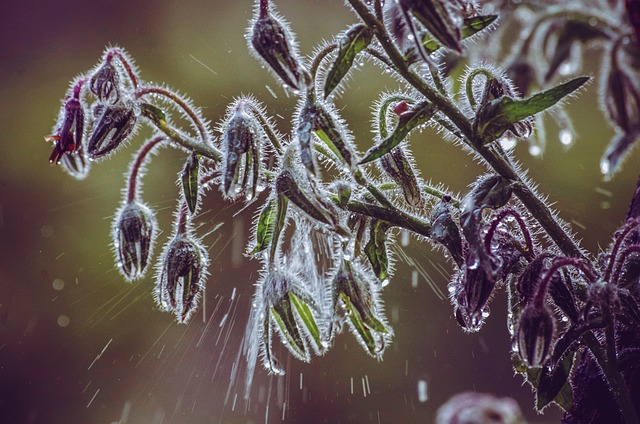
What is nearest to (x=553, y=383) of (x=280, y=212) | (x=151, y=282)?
(x=280, y=212)

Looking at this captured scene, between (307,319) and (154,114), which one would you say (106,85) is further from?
(307,319)

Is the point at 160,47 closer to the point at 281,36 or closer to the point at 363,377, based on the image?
the point at 363,377

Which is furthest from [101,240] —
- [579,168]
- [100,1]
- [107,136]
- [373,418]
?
[107,136]

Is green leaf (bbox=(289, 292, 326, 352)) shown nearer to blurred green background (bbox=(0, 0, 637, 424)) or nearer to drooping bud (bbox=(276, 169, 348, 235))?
drooping bud (bbox=(276, 169, 348, 235))

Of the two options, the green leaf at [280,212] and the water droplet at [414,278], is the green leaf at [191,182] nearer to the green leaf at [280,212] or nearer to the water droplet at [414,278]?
the green leaf at [280,212]

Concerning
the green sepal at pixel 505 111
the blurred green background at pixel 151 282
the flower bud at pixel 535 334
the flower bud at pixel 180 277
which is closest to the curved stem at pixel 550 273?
the flower bud at pixel 535 334
